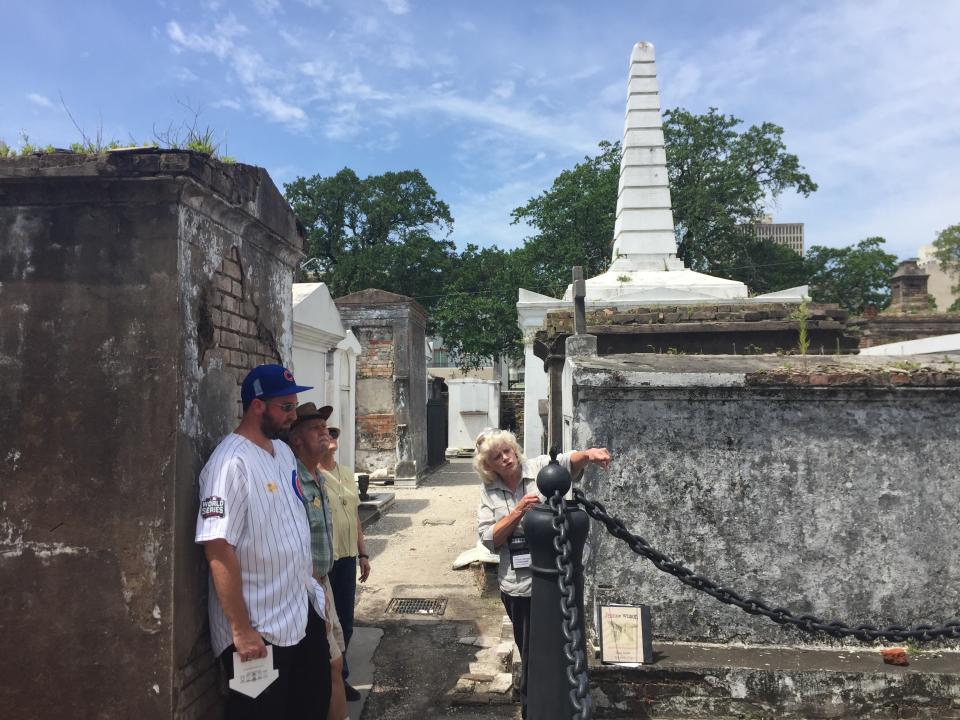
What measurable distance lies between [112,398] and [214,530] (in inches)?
30.3

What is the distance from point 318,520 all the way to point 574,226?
27.9m

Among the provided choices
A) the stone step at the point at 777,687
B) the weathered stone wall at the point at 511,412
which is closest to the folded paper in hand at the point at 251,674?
the stone step at the point at 777,687

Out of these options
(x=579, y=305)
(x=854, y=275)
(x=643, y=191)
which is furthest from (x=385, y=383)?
(x=854, y=275)

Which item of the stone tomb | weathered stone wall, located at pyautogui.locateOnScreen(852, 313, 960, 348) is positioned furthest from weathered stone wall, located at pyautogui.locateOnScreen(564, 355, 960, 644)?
weathered stone wall, located at pyautogui.locateOnScreen(852, 313, 960, 348)

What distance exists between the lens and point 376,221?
35688mm

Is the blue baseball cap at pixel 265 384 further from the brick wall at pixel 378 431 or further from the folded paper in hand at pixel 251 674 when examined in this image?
the brick wall at pixel 378 431

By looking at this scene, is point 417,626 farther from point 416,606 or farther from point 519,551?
point 519,551

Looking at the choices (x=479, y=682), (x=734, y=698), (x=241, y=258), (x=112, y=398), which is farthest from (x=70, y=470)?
(x=734, y=698)

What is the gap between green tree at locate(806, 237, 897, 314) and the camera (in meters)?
32.7

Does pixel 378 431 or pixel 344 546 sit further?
pixel 378 431

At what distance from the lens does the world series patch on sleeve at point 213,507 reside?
103 inches

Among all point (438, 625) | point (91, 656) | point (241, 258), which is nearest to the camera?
point (91, 656)

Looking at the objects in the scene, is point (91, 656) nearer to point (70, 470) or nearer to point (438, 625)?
point (70, 470)

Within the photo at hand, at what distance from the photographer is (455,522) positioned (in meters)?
10.8
